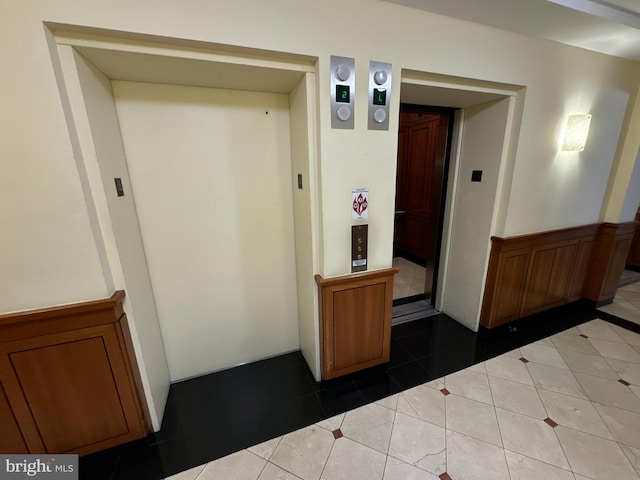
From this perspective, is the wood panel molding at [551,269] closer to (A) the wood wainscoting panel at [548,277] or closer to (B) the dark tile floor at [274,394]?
(A) the wood wainscoting panel at [548,277]

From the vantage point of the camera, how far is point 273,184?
6.20 ft

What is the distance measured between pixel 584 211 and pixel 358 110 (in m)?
2.81

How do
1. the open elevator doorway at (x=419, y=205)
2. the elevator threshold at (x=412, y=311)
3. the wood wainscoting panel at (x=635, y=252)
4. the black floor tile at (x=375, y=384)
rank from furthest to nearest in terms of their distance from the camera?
1. the wood wainscoting panel at (x=635, y=252)
2. the elevator threshold at (x=412, y=311)
3. the open elevator doorway at (x=419, y=205)
4. the black floor tile at (x=375, y=384)

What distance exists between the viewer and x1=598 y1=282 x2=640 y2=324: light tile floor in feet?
8.85

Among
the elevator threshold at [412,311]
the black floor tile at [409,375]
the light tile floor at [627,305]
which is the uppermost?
the light tile floor at [627,305]

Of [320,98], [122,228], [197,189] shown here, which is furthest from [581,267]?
[122,228]

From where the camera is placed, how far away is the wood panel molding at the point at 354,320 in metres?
1.73

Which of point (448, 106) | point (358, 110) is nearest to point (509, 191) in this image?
point (448, 106)

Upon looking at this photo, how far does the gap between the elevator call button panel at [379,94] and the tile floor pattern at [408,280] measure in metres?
2.30

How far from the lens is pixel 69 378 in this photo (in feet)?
4.21

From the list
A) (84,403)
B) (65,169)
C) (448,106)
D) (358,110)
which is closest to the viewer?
(65,169)

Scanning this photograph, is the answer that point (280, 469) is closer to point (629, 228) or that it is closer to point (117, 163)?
point (117, 163)
